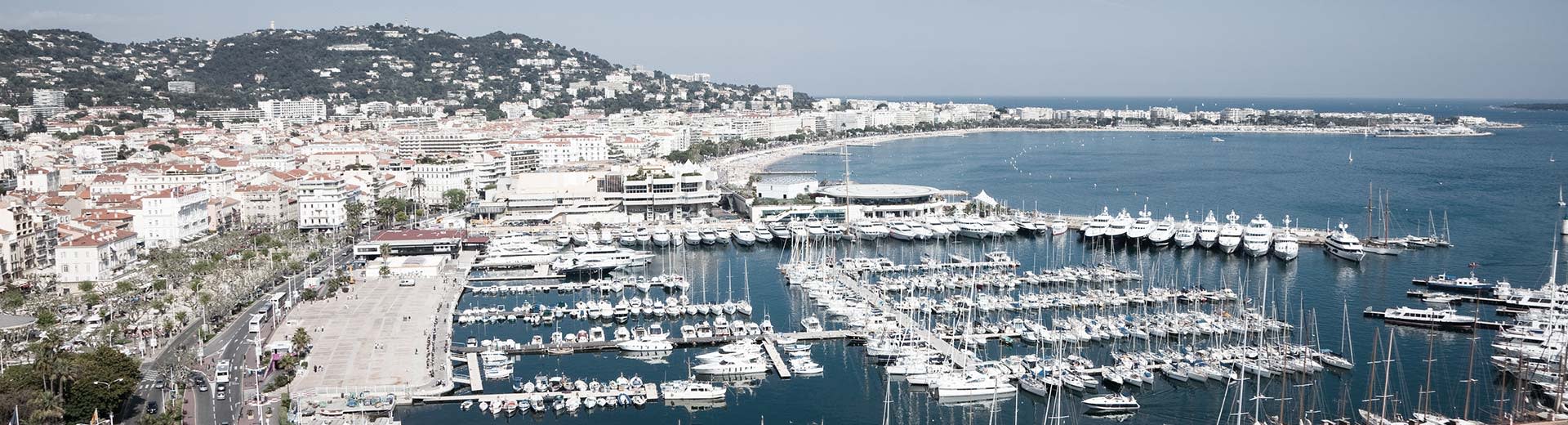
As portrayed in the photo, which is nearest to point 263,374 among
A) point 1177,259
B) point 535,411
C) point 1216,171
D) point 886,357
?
point 535,411

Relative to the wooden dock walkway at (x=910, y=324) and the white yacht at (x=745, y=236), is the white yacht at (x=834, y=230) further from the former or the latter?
the wooden dock walkway at (x=910, y=324)

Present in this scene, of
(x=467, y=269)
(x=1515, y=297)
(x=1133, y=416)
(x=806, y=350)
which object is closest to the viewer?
(x=1133, y=416)

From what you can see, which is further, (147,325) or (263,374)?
(147,325)

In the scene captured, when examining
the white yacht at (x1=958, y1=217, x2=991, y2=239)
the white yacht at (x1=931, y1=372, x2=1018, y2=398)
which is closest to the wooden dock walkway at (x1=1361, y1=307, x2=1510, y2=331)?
the white yacht at (x1=931, y1=372, x2=1018, y2=398)

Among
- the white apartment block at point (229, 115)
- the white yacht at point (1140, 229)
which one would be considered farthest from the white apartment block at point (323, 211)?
the white apartment block at point (229, 115)

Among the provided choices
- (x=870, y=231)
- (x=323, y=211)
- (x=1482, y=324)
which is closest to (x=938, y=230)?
(x=870, y=231)

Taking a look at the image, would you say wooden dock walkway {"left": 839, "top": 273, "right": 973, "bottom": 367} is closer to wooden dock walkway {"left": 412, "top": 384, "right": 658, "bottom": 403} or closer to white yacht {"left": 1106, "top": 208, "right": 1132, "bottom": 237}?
wooden dock walkway {"left": 412, "top": 384, "right": 658, "bottom": 403}

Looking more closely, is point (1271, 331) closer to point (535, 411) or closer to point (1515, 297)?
point (1515, 297)
